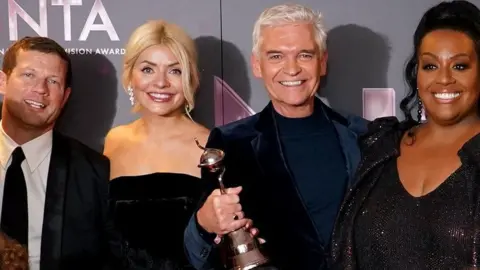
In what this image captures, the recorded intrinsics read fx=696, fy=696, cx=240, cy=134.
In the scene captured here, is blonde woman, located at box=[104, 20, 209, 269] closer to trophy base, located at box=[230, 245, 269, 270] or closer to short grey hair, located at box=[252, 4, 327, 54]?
short grey hair, located at box=[252, 4, 327, 54]

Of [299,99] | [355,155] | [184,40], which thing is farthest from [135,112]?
[355,155]

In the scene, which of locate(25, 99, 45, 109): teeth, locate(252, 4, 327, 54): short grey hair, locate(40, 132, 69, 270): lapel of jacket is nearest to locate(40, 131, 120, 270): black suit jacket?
locate(40, 132, 69, 270): lapel of jacket

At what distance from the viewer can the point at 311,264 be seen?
6.28 ft

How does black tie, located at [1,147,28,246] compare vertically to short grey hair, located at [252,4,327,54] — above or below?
below

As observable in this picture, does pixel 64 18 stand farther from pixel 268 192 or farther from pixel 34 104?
pixel 268 192

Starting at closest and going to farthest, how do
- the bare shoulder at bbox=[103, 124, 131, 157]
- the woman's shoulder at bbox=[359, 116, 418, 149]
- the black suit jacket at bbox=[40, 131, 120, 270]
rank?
the woman's shoulder at bbox=[359, 116, 418, 149], the black suit jacket at bbox=[40, 131, 120, 270], the bare shoulder at bbox=[103, 124, 131, 157]

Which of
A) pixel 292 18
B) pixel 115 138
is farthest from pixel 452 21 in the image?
pixel 115 138

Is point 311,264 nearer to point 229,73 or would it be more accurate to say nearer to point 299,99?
point 299,99

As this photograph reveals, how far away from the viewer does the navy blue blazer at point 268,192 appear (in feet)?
6.27

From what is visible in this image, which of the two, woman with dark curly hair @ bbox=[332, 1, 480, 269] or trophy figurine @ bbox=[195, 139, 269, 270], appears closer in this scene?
woman with dark curly hair @ bbox=[332, 1, 480, 269]

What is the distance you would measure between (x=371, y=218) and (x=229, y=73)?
39.2 inches

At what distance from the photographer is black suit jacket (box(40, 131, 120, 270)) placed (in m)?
2.13

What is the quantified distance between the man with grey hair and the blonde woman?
0.81ft

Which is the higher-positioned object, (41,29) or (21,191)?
(41,29)
